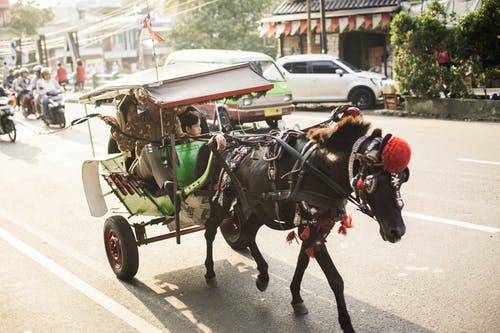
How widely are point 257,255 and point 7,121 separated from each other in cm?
1328

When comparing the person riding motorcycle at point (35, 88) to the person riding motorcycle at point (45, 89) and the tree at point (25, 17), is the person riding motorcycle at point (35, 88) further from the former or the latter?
the tree at point (25, 17)

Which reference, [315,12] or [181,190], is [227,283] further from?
[315,12]

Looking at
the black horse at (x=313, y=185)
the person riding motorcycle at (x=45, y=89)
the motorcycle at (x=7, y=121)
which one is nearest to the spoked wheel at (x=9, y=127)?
the motorcycle at (x=7, y=121)

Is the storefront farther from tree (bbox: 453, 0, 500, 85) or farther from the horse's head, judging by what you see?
the horse's head

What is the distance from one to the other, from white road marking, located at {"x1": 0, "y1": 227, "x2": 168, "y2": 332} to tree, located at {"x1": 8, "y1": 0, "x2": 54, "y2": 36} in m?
49.4

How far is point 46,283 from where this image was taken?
6.34 meters

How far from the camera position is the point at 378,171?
4.25 m

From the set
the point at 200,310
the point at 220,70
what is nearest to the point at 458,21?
the point at 220,70

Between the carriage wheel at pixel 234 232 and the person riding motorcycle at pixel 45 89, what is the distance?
14.1 meters

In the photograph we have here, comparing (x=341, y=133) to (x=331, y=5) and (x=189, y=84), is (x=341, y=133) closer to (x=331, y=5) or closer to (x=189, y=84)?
(x=189, y=84)

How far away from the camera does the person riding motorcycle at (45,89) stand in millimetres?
19578

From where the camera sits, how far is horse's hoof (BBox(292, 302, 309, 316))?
17.2ft

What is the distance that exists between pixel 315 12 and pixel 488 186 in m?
18.0

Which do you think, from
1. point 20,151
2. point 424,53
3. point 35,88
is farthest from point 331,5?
point 20,151
